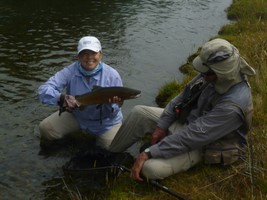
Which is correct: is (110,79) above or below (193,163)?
above

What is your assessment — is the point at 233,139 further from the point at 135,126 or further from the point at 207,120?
the point at 135,126

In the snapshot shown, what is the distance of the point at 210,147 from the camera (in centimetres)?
584

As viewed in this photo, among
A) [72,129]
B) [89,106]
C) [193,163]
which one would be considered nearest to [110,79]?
[89,106]

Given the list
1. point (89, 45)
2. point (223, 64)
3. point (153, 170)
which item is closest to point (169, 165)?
point (153, 170)

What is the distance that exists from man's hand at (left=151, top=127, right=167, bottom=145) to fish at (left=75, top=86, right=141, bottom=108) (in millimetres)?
658

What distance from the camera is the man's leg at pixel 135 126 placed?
6.56 meters

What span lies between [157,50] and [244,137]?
9.06 meters

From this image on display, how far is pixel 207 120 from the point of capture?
18.1 feet

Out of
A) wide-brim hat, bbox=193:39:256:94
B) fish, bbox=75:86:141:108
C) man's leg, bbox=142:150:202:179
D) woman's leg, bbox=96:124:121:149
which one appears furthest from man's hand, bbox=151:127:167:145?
wide-brim hat, bbox=193:39:256:94

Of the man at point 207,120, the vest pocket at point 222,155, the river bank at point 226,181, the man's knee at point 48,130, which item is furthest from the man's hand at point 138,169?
the man's knee at point 48,130

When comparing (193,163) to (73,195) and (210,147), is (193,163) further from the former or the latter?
(73,195)

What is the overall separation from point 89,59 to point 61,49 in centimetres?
732

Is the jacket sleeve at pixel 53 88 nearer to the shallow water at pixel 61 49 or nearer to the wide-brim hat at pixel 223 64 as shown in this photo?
the shallow water at pixel 61 49

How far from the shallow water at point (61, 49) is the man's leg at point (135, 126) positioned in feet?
3.51
